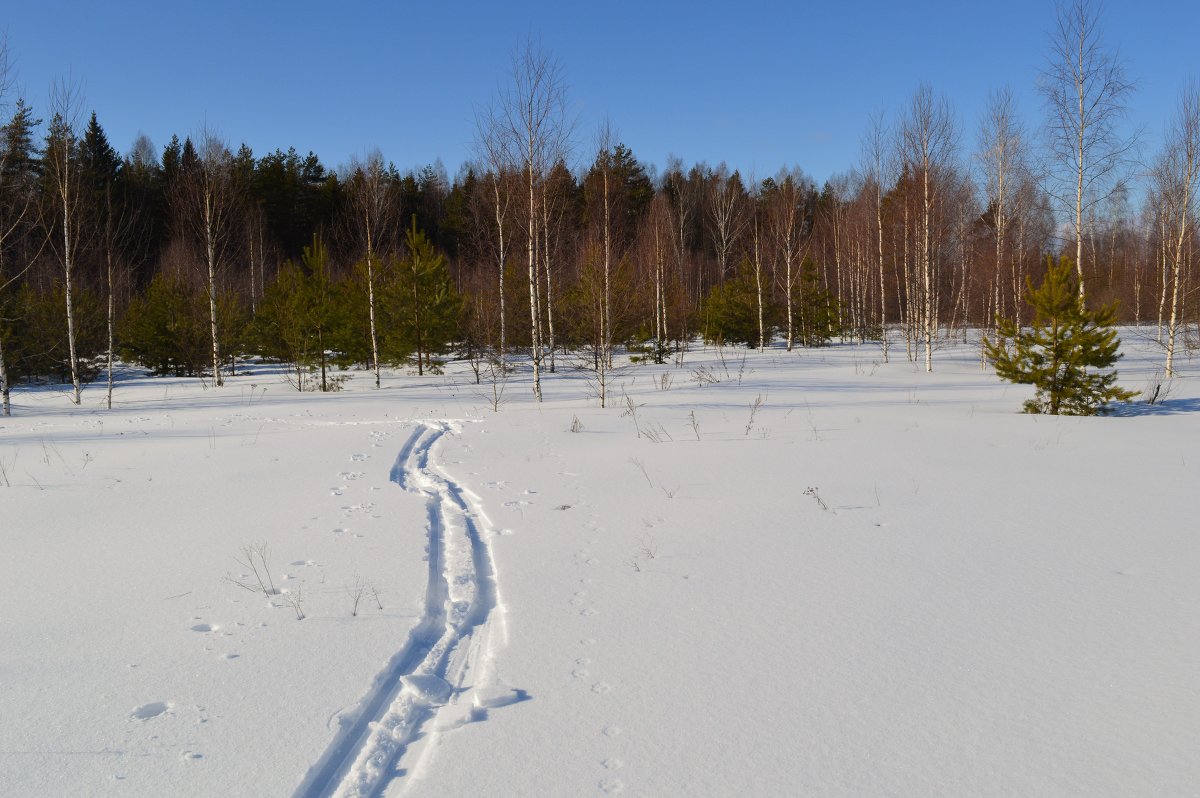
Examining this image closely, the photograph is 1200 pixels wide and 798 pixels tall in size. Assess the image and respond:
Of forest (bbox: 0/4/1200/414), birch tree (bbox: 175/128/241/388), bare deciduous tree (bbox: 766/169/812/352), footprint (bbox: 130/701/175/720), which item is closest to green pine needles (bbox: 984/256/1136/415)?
forest (bbox: 0/4/1200/414)

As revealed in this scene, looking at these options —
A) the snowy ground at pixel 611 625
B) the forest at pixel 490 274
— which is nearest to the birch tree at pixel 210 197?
the forest at pixel 490 274

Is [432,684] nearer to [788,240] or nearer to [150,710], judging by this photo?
[150,710]

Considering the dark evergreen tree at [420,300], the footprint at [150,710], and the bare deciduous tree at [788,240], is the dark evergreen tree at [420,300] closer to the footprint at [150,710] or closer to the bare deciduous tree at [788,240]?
the bare deciduous tree at [788,240]

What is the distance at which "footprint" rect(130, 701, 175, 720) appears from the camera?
2676mm

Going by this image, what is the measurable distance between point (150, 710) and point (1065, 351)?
13.6m

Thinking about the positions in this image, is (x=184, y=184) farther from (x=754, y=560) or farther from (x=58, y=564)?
(x=754, y=560)

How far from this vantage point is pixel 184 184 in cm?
2100

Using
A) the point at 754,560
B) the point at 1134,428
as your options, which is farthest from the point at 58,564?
the point at 1134,428

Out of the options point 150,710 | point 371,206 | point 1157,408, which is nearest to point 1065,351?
point 1157,408

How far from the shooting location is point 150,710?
2723 mm

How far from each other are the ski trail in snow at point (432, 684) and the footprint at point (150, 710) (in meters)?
0.77

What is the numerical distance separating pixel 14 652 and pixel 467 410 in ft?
35.1

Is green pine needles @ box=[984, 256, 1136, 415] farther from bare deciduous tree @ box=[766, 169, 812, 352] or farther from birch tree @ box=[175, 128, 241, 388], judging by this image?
birch tree @ box=[175, 128, 241, 388]

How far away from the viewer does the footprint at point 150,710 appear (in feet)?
8.78
